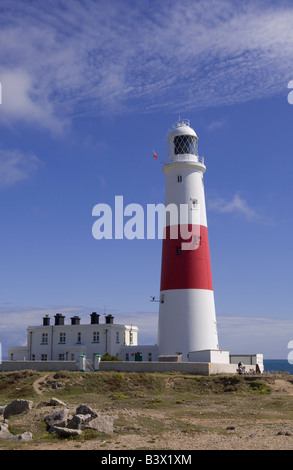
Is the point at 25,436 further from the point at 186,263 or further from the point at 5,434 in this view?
the point at 186,263

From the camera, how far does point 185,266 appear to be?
42375 millimetres

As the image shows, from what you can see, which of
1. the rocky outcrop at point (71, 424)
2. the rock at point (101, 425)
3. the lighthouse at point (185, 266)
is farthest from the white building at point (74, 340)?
the rock at point (101, 425)

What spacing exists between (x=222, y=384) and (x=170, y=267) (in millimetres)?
10536

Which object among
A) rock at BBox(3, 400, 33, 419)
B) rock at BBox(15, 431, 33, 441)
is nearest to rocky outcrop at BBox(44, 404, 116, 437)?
rock at BBox(15, 431, 33, 441)

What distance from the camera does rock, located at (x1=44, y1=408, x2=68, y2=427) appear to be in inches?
887

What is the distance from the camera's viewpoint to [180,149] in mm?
45625

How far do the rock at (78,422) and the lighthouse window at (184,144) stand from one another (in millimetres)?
27901

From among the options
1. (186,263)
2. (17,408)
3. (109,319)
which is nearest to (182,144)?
(186,263)

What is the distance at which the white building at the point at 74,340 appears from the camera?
48.4 meters

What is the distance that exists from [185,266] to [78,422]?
21803 millimetres

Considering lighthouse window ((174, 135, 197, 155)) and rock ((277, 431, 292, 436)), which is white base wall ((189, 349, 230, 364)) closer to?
lighthouse window ((174, 135, 197, 155))

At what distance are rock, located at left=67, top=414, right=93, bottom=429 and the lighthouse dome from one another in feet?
88.8
